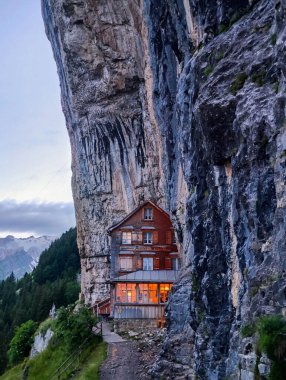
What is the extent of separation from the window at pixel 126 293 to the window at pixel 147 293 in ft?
1.71

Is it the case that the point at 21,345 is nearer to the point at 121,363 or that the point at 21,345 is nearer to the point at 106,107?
the point at 121,363

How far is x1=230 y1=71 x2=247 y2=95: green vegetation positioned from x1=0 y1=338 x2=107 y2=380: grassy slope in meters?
17.8

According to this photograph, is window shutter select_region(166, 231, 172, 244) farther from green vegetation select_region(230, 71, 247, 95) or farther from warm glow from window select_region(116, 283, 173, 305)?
green vegetation select_region(230, 71, 247, 95)

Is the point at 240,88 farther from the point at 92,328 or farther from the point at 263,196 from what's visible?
the point at 92,328

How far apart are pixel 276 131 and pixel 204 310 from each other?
9.86 meters

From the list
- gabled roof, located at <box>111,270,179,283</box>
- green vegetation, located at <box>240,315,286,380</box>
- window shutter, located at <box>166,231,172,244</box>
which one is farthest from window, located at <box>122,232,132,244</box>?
green vegetation, located at <box>240,315,286,380</box>

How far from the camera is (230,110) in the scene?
67.5 feet

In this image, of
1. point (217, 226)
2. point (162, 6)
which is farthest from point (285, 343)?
point (162, 6)

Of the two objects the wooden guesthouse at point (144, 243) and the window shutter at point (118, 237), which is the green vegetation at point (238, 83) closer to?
the wooden guesthouse at point (144, 243)

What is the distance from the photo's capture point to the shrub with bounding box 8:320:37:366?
50.1 meters

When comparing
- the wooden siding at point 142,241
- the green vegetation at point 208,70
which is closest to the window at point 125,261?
the wooden siding at point 142,241

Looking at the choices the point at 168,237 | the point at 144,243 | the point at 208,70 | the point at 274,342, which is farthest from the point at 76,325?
the point at 274,342

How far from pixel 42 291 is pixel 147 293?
41.6m

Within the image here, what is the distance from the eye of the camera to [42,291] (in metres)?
77.1
